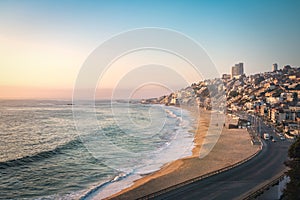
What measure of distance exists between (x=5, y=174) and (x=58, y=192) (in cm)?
442

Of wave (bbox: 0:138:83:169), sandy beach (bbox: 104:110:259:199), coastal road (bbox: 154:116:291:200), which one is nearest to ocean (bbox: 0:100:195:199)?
wave (bbox: 0:138:83:169)

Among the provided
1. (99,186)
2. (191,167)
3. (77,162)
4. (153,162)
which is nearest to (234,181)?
(191,167)

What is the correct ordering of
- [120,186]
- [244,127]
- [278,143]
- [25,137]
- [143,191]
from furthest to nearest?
[244,127], [25,137], [278,143], [120,186], [143,191]

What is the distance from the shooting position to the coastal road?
10.1 metres

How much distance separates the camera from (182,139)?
27.5m

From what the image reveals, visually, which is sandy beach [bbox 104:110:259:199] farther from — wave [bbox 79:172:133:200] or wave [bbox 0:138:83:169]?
wave [bbox 0:138:83:169]

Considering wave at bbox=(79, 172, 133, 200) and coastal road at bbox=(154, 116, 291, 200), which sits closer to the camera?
coastal road at bbox=(154, 116, 291, 200)

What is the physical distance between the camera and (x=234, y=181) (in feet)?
38.1

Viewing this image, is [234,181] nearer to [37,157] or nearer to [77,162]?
[77,162]

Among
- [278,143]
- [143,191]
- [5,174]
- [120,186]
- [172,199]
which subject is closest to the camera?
[172,199]

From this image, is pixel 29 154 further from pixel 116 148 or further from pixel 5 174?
pixel 116 148

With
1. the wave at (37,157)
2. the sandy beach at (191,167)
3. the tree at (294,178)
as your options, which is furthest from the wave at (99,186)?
the tree at (294,178)

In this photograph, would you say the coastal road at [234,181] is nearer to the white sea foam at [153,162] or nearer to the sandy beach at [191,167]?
the sandy beach at [191,167]

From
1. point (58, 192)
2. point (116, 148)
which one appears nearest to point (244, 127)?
point (116, 148)
